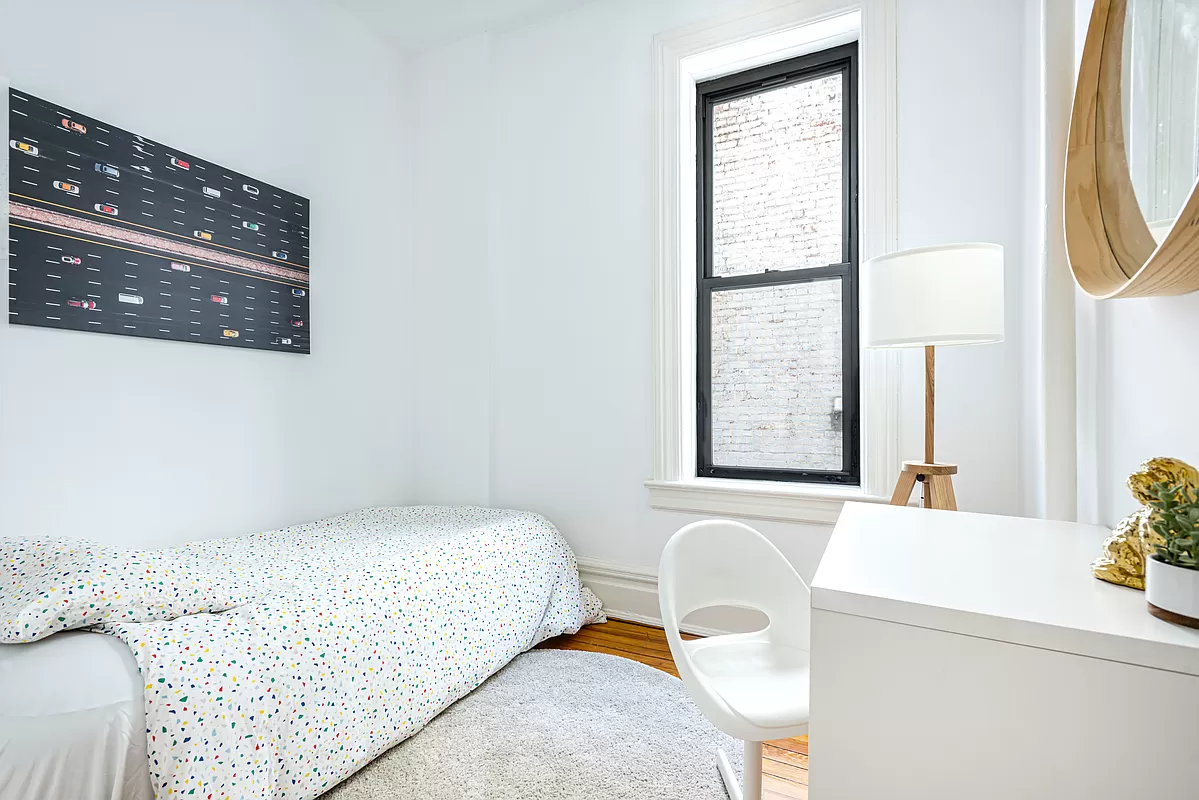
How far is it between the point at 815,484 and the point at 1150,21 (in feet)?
5.93

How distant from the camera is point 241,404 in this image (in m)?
2.30

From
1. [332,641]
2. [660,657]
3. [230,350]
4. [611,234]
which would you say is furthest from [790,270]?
[230,350]

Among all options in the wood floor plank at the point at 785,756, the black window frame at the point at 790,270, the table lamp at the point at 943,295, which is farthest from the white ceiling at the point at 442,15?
the wood floor plank at the point at 785,756

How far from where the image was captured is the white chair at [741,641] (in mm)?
1140

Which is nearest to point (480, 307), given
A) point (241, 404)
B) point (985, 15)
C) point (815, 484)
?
point (241, 404)

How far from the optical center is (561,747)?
1652mm

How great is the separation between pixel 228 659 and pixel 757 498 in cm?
180

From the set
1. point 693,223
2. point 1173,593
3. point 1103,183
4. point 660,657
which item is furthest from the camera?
point 693,223

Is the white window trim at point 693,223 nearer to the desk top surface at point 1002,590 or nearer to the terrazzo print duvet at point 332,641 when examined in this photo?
the terrazzo print duvet at point 332,641

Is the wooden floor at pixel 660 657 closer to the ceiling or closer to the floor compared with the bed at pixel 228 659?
closer to the floor

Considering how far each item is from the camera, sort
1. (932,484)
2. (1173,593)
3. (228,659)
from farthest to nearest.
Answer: (932,484), (228,659), (1173,593)

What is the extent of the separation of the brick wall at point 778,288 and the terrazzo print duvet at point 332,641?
1.08 meters

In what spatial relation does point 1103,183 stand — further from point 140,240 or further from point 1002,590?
point 140,240

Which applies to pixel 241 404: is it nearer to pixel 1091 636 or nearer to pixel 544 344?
pixel 544 344
